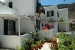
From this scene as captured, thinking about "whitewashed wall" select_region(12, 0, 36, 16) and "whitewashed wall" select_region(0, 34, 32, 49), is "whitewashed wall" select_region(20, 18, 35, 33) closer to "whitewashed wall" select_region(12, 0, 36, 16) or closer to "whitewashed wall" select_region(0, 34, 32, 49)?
"whitewashed wall" select_region(12, 0, 36, 16)

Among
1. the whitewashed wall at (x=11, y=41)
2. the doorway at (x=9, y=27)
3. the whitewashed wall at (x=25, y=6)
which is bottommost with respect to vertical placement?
the whitewashed wall at (x=11, y=41)

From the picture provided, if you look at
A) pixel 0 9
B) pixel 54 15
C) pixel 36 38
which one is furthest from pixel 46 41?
pixel 54 15

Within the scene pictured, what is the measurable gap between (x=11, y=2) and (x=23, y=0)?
2554 millimetres

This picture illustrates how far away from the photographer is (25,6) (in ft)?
84.5

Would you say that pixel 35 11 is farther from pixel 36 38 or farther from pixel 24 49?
pixel 24 49

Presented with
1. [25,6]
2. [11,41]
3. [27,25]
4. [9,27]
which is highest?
[25,6]

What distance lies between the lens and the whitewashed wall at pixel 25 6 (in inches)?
997

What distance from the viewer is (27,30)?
Result: 25250 millimetres

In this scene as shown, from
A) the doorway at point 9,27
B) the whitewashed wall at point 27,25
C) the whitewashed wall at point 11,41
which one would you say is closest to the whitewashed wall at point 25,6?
the whitewashed wall at point 27,25

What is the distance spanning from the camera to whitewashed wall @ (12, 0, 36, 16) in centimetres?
2531

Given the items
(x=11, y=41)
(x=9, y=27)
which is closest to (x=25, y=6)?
(x=9, y=27)

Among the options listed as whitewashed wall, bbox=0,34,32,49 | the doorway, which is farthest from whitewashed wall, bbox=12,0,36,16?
whitewashed wall, bbox=0,34,32,49

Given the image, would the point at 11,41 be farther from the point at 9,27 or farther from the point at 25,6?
the point at 25,6

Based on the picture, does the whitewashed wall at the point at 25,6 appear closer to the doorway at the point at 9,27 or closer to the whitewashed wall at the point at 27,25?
the whitewashed wall at the point at 27,25
